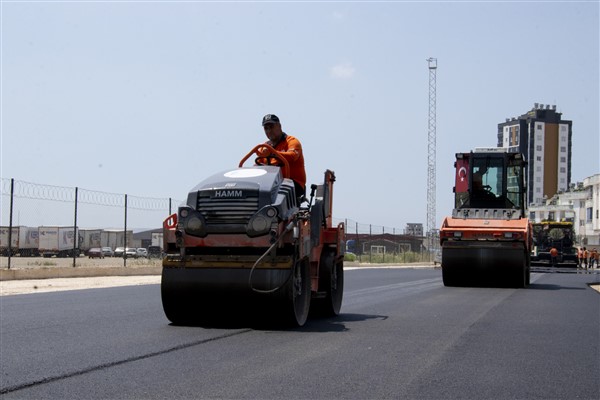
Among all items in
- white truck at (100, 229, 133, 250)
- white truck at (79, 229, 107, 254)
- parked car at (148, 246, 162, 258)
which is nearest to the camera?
parked car at (148, 246, 162, 258)

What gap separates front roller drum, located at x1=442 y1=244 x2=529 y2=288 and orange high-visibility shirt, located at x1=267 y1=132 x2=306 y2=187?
10802mm

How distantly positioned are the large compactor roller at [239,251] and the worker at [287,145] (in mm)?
373

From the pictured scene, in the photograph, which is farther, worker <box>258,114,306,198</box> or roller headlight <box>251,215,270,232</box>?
worker <box>258,114,306,198</box>

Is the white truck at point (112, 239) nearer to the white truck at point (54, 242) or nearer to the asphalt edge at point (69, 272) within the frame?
the white truck at point (54, 242)

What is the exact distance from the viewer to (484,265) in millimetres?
20609

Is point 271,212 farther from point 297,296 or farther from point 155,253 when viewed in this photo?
point 155,253

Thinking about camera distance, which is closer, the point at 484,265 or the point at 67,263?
the point at 484,265

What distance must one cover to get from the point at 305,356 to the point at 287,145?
3.66 meters

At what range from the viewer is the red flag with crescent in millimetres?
24156

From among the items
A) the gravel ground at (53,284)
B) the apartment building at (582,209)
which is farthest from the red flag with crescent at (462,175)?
the apartment building at (582,209)

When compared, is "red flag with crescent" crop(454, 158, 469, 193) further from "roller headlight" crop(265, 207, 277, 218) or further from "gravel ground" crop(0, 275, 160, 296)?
"roller headlight" crop(265, 207, 277, 218)

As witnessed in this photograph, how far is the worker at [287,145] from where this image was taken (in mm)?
10578

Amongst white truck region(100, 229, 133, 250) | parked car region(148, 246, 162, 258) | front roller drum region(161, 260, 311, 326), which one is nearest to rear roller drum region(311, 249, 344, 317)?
front roller drum region(161, 260, 311, 326)

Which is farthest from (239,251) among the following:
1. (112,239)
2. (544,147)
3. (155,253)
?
(544,147)
